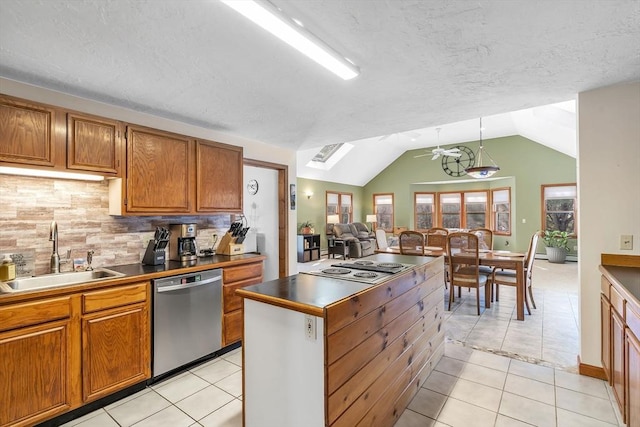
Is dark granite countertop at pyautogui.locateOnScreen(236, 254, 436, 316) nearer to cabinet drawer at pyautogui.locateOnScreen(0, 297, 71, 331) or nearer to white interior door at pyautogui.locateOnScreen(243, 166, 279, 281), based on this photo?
cabinet drawer at pyautogui.locateOnScreen(0, 297, 71, 331)

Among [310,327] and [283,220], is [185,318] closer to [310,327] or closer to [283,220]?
[310,327]

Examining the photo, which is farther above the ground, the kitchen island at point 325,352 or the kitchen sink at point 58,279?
the kitchen sink at point 58,279

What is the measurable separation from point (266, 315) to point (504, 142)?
977 cm

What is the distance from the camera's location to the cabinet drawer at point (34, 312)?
178 centimetres

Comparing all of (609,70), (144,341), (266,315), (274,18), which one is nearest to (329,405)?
(266,315)

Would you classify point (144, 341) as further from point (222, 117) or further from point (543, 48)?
point (543, 48)

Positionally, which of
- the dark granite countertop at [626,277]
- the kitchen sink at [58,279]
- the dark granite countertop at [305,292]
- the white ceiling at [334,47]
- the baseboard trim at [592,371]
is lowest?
the baseboard trim at [592,371]

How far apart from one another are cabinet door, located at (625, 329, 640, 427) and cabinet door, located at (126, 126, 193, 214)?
3.36m

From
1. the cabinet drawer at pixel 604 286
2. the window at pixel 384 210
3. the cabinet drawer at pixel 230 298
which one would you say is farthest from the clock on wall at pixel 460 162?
the cabinet drawer at pixel 230 298

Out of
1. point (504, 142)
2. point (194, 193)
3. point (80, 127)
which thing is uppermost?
point (504, 142)

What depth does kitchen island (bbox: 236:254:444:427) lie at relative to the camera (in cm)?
149

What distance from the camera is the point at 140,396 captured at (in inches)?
92.2

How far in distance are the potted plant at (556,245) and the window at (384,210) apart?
4.85 metres

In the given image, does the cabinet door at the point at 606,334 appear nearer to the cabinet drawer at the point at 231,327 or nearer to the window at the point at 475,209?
the cabinet drawer at the point at 231,327
